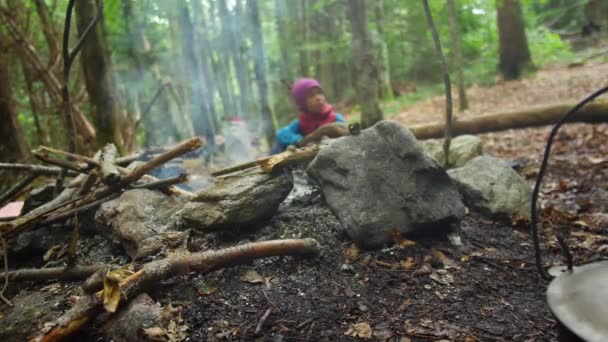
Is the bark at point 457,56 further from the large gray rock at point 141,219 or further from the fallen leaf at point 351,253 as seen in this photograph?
the large gray rock at point 141,219

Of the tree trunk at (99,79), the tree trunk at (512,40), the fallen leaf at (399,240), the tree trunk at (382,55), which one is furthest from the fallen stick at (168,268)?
the tree trunk at (382,55)

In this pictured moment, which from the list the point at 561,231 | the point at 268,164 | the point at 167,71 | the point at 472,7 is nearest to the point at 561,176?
the point at 561,231

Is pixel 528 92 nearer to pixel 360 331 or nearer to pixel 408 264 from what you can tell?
pixel 408 264

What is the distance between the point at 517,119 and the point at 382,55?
30.1 ft

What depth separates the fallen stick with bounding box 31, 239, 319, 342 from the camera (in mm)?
1942

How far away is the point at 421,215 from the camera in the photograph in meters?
2.88

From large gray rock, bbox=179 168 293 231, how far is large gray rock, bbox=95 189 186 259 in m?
0.18

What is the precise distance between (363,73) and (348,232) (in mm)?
3632

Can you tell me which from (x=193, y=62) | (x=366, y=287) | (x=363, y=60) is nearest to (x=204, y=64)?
(x=193, y=62)

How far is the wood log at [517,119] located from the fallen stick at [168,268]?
3778 millimetres

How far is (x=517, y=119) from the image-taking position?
5.33m

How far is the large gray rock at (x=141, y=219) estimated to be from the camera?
2697mm

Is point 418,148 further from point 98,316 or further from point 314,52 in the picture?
point 314,52

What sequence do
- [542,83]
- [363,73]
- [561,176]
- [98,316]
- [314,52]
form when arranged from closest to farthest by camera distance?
1. [98,316]
2. [561,176]
3. [363,73]
4. [542,83]
5. [314,52]
